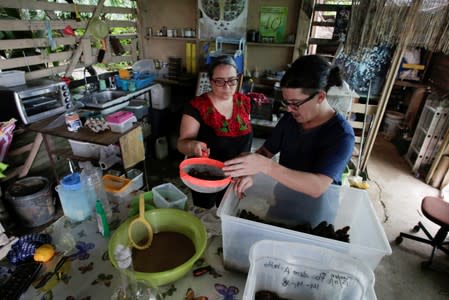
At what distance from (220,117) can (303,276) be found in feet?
3.47

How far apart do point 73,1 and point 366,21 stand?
127 inches

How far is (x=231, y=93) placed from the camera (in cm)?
160

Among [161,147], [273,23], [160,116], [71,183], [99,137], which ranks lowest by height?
[161,147]

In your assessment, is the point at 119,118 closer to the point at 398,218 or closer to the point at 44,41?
the point at 44,41

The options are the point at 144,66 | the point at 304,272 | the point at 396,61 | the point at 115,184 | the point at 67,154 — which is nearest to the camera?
the point at 304,272

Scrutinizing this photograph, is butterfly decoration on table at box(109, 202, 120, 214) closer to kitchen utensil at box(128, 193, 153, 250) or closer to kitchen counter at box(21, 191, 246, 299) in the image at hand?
kitchen counter at box(21, 191, 246, 299)

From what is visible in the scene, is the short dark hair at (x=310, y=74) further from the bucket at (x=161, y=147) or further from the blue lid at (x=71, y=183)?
the bucket at (x=161, y=147)

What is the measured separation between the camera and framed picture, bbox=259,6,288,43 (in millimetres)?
3234

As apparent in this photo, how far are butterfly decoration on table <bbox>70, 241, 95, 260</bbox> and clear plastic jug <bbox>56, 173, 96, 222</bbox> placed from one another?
156mm

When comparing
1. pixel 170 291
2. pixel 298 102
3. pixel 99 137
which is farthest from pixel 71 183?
pixel 99 137

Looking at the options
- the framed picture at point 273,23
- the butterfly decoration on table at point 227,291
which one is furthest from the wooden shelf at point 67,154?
the framed picture at point 273,23

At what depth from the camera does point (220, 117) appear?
163cm

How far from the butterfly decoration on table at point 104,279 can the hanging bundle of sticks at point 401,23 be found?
3.30 m

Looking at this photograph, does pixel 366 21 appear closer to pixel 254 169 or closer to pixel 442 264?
pixel 442 264
